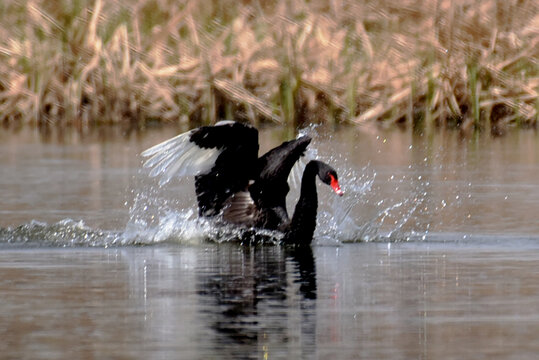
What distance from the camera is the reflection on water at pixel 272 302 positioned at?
563 centimetres

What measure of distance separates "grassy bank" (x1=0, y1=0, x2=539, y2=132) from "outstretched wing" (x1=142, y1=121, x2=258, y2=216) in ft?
27.3

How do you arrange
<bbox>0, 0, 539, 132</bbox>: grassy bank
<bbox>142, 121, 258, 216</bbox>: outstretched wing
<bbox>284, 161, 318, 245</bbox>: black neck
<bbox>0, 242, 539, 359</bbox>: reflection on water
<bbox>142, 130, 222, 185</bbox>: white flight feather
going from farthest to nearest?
1. <bbox>0, 0, 539, 132</bbox>: grassy bank
2. <bbox>142, 130, 222, 185</bbox>: white flight feather
3. <bbox>142, 121, 258, 216</bbox>: outstretched wing
4. <bbox>284, 161, 318, 245</bbox>: black neck
5. <bbox>0, 242, 539, 359</bbox>: reflection on water

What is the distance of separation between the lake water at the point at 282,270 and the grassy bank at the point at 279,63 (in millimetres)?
3781

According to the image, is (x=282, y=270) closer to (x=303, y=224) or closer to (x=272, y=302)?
(x=272, y=302)

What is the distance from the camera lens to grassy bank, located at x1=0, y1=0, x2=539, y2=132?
60.7ft

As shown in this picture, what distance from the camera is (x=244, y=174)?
1017 centimetres

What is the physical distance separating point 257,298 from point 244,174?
3.39 meters

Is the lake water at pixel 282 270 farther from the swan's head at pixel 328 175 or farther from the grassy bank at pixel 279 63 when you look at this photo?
the grassy bank at pixel 279 63

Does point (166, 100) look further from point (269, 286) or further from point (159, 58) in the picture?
point (269, 286)

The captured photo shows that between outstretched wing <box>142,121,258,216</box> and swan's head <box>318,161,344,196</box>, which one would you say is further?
outstretched wing <box>142,121,258,216</box>

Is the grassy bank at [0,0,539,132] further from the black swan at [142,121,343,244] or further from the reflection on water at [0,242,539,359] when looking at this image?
the reflection on water at [0,242,539,359]

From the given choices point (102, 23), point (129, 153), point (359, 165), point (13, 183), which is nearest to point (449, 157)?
point (359, 165)

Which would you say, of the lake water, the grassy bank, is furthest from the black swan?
the grassy bank

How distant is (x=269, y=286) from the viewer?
7266 mm
